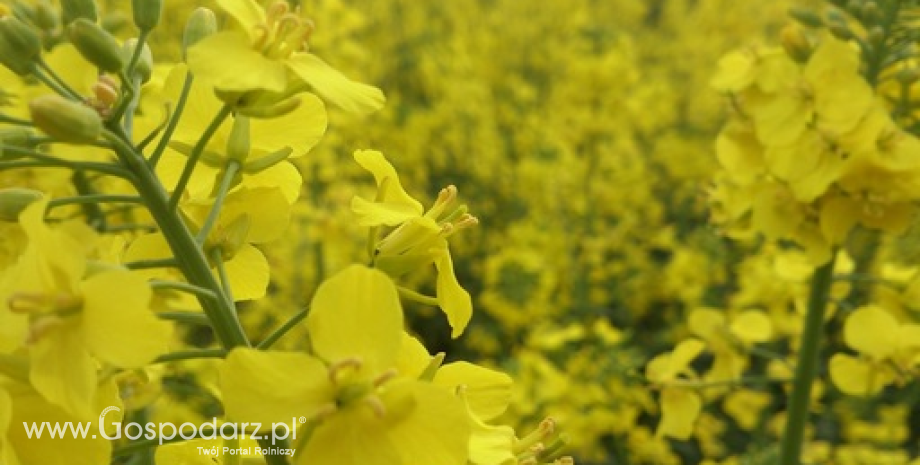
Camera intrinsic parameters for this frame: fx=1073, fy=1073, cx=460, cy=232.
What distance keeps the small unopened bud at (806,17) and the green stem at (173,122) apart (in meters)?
1.23

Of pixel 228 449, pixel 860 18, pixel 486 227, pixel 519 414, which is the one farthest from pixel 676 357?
pixel 486 227

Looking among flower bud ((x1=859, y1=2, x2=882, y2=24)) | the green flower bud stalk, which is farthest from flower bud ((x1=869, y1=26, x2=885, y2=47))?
the green flower bud stalk

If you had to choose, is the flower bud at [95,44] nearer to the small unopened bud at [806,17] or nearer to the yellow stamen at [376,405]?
the yellow stamen at [376,405]

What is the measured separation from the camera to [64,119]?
818mm

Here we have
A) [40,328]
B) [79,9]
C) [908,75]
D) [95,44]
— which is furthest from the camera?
[908,75]

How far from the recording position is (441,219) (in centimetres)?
107

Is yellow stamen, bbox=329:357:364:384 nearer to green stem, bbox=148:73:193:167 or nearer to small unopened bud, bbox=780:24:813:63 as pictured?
green stem, bbox=148:73:193:167

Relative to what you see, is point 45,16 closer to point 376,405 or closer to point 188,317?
point 188,317

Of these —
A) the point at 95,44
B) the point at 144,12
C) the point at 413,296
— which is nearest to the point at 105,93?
the point at 95,44

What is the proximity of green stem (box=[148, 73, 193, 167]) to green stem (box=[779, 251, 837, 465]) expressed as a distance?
121 cm

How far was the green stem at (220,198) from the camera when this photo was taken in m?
0.93

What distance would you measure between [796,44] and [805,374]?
0.56 m

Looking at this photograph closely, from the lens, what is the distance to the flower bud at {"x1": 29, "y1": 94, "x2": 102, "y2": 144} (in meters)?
0.82

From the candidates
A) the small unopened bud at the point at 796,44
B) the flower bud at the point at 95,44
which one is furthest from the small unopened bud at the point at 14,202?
the small unopened bud at the point at 796,44
